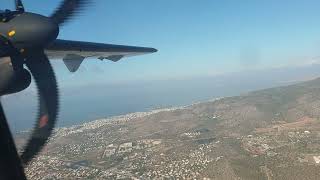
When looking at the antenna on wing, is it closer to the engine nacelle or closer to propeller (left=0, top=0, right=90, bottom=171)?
propeller (left=0, top=0, right=90, bottom=171)

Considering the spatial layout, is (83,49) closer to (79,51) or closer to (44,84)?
(79,51)

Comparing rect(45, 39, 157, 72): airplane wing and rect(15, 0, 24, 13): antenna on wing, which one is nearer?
rect(15, 0, 24, 13): antenna on wing

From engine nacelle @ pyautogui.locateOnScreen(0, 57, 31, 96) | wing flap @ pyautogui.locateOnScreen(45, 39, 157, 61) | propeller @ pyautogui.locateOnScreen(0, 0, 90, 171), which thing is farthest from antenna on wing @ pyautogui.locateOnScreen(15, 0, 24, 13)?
engine nacelle @ pyautogui.locateOnScreen(0, 57, 31, 96)

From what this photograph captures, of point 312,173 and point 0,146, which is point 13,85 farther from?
point 312,173

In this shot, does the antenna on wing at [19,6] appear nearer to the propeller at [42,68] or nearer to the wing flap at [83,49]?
the propeller at [42,68]

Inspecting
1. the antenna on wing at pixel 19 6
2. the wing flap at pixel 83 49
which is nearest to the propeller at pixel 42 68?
the antenna on wing at pixel 19 6

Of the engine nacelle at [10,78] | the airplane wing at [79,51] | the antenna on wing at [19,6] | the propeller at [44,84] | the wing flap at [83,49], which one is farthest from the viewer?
the airplane wing at [79,51]
